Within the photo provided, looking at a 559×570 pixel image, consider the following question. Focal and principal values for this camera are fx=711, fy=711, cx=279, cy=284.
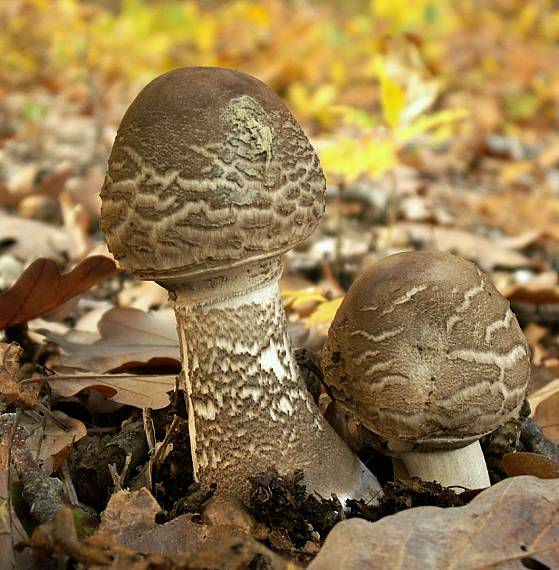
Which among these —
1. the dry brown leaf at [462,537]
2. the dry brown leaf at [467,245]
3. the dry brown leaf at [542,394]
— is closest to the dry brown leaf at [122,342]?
the dry brown leaf at [462,537]

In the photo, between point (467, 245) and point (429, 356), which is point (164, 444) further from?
point (467, 245)

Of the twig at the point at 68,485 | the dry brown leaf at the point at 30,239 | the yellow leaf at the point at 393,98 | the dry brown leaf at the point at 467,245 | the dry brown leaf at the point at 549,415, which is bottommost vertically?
the dry brown leaf at the point at 467,245

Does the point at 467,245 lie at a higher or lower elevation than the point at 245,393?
lower

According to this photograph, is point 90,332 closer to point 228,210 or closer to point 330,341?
point 330,341

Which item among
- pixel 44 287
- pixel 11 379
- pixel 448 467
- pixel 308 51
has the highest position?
pixel 308 51

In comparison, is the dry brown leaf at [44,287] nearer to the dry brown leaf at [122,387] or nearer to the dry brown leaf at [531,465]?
the dry brown leaf at [122,387]

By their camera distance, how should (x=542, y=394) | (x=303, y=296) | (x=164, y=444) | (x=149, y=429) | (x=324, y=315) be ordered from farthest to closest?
(x=303, y=296) → (x=324, y=315) → (x=542, y=394) → (x=149, y=429) → (x=164, y=444)

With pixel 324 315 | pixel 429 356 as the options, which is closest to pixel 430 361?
pixel 429 356
